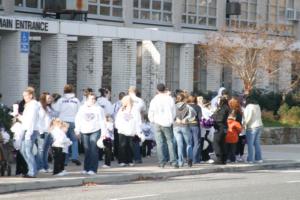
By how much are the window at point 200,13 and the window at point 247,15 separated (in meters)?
1.02

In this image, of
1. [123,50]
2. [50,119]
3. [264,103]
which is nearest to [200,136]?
[50,119]

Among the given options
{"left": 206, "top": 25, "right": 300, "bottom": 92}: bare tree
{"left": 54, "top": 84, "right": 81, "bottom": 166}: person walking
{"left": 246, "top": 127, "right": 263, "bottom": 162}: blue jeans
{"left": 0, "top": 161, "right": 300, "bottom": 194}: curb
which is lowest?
{"left": 0, "top": 161, "right": 300, "bottom": 194}: curb

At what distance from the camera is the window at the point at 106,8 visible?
3941cm

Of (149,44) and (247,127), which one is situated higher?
(149,44)

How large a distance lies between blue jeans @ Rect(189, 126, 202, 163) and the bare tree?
16.4 meters

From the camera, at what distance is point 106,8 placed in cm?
4038

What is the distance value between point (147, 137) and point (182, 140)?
234cm

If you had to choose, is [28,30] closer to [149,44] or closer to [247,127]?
[149,44]

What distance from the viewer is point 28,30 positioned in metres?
31.2

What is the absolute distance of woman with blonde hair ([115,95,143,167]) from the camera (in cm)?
2167

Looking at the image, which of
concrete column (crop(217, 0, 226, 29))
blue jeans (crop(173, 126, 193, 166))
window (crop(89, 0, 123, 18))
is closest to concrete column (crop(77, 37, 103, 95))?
window (crop(89, 0, 123, 18))

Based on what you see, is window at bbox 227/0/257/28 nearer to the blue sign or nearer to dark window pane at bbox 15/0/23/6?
dark window pane at bbox 15/0/23/6

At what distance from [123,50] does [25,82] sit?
546 centimetres

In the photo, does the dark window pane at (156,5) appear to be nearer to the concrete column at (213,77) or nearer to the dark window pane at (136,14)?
the dark window pane at (136,14)
